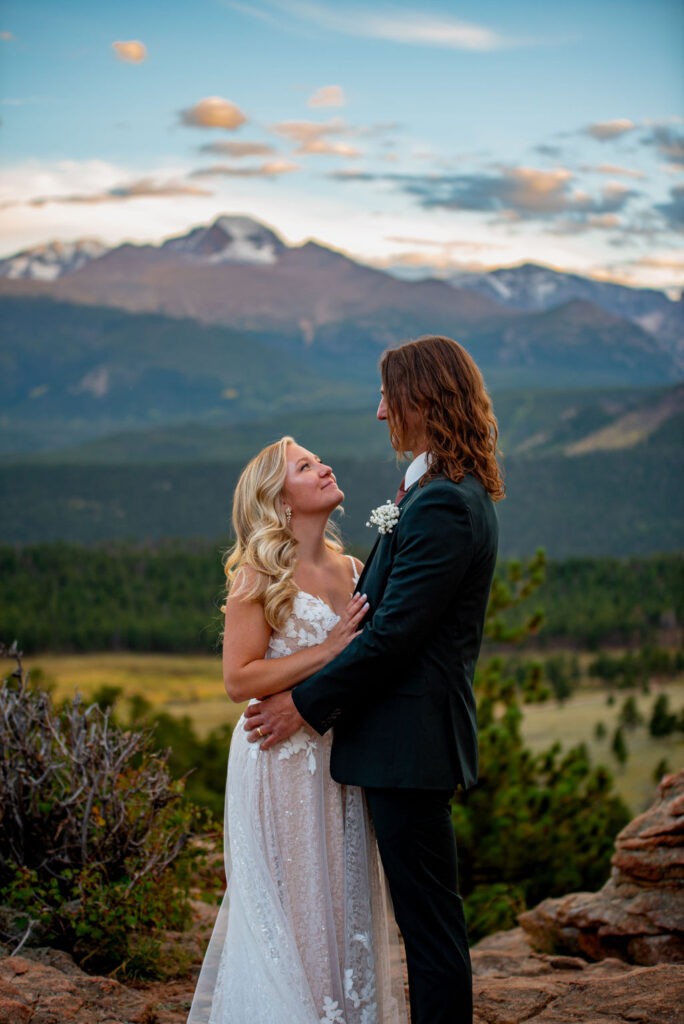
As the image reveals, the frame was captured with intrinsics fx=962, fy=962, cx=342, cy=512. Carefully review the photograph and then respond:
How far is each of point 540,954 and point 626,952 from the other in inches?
16.4

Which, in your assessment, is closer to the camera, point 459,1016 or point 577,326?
point 459,1016

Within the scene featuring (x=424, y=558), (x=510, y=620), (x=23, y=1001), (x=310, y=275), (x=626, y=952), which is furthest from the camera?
(x=310, y=275)

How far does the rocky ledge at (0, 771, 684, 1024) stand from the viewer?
3.35 m

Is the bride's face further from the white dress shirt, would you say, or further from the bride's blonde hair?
the white dress shirt

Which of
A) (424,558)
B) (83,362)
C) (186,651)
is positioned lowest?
(186,651)

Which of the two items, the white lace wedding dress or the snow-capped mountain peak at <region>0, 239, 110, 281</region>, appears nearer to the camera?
the white lace wedding dress

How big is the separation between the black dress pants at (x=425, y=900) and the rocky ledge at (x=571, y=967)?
0.86 m

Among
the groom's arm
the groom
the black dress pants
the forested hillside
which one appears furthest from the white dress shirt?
the forested hillside

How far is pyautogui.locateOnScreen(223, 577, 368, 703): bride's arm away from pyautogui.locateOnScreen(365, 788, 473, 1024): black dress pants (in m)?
0.42

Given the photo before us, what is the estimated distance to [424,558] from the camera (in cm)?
264

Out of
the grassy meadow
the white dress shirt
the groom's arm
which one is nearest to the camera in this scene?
the groom's arm

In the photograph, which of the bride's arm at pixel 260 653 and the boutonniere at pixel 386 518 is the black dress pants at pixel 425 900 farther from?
the boutonniere at pixel 386 518

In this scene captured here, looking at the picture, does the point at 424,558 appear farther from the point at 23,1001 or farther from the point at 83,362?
the point at 83,362

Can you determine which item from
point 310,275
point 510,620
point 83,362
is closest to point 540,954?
point 510,620
